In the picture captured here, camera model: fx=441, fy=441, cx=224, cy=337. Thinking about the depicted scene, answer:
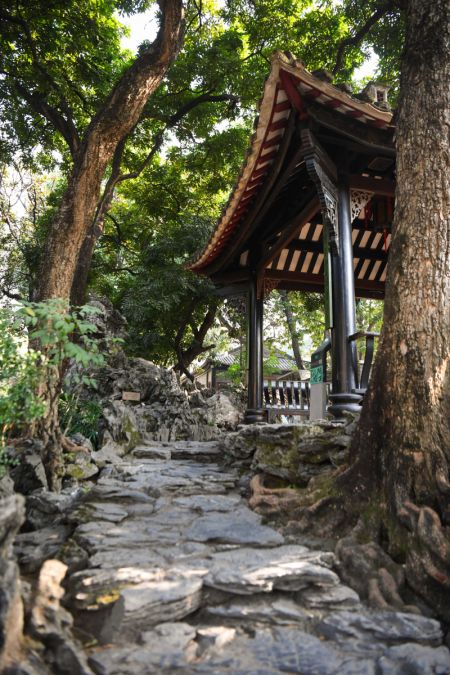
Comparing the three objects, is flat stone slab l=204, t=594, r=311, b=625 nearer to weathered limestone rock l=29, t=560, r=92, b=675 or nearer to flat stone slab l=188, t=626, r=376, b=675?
flat stone slab l=188, t=626, r=376, b=675

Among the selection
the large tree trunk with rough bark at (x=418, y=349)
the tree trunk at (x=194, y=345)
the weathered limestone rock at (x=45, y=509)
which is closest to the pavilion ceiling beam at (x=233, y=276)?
the large tree trunk with rough bark at (x=418, y=349)

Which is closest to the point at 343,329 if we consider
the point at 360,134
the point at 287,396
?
the point at 360,134

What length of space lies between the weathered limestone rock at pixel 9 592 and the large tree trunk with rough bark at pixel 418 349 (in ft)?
6.91

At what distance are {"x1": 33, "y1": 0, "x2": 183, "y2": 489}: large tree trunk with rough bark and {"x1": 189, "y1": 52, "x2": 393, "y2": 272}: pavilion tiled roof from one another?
1.98m

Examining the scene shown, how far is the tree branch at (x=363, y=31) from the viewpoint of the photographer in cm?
755

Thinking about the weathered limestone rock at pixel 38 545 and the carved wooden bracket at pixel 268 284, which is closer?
the weathered limestone rock at pixel 38 545

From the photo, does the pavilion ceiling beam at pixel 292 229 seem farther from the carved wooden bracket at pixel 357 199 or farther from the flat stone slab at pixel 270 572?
the flat stone slab at pixel 270 572

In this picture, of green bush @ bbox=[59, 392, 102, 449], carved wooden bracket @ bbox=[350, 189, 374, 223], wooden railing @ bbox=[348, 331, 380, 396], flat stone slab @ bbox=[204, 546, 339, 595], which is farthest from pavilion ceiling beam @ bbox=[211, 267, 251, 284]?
flat stone slab @ bbox=[204, 546, 339, 595]

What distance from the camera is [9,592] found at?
1.89 m

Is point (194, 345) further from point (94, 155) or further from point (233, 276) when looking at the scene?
point (94, 155)

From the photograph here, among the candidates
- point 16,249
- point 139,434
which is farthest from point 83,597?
point 16,249

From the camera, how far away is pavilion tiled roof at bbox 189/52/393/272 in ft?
15.0

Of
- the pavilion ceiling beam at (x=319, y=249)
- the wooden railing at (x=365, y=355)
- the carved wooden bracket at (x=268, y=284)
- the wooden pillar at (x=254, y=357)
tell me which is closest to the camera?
the wooden railing at (x=365, y=355)

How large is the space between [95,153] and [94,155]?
0.12 feet
